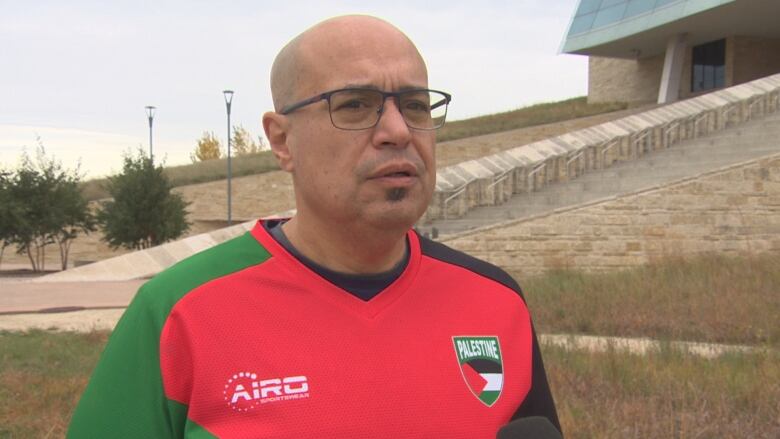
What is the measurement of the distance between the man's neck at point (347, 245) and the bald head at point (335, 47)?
11.8 inches

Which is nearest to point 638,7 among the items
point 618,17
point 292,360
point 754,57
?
point 618,17

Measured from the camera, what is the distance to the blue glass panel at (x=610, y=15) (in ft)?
115

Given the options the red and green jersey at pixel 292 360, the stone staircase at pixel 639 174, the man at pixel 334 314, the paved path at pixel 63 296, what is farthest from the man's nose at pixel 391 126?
the stone staircase at pixel 639 174

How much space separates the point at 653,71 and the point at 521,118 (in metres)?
7.29

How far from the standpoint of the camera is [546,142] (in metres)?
18.5

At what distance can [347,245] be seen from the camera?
181 cm

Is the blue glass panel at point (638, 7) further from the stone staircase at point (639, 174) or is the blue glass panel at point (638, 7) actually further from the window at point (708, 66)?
the stone staircase at point (639, 174)

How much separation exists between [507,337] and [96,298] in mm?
10726

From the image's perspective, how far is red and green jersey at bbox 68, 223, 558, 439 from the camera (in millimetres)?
1530

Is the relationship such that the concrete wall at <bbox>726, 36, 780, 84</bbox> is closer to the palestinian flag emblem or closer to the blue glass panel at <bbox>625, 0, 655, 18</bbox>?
the blue glass panel at <bbox>625, 0, 655, 18</bbox>

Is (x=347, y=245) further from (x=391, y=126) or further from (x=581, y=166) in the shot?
(x=581, y=166)

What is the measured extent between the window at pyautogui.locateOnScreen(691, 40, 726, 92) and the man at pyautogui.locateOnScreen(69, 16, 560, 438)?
124 ft

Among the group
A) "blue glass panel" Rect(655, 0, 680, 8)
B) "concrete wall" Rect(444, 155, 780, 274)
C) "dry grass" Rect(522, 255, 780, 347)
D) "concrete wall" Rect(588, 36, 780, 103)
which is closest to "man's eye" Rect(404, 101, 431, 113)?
"dry grass" Rect(522, 255, 780, 347)

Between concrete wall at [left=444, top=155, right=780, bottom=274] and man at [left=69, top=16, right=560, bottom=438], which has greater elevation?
man at [left=69, top=16, right=560, bottom=438]
